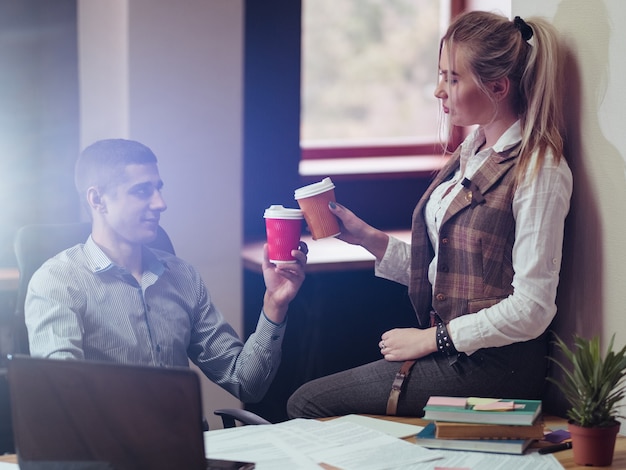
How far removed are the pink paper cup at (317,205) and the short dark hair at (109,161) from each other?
1.29 feet

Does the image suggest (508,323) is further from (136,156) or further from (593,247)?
A: (136,156)

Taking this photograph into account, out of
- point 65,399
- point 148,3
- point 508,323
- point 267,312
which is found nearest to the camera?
point 65,399

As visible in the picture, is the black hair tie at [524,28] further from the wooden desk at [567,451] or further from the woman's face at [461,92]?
the wooden desk at [567,451]

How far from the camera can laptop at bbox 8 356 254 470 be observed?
4.16 feet

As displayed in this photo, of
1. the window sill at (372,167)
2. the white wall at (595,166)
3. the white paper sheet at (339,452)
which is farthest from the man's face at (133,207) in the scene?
the window sill at (372,167)

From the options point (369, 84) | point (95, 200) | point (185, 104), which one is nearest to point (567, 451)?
point (95, 200)

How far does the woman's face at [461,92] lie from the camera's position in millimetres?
2059

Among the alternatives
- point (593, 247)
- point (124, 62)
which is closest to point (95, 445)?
point (593, 247)

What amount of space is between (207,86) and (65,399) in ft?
6.99

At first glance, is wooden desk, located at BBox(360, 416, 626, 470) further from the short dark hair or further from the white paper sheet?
the short dark hair

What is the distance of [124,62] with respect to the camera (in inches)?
126

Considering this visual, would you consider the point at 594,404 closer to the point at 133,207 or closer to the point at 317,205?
the point at 317,205

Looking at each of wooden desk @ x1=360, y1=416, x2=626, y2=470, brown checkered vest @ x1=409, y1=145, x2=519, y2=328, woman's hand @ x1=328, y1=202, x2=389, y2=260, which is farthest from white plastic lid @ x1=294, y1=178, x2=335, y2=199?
wooden desk @ x1=360, y1=416, x2=626, y2=470

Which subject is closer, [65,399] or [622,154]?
[65,399]
